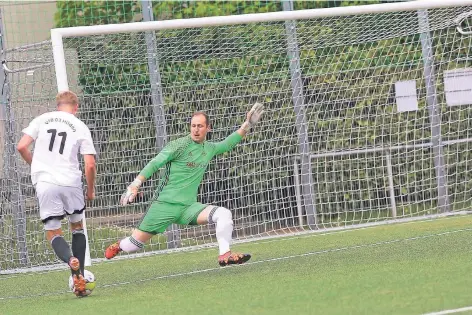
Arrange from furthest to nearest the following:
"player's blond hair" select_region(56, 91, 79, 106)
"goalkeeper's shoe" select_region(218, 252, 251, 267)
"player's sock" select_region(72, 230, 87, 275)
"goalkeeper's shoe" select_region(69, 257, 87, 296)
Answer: "goalkeeper's shoe" select_region(218, 252, 251, 267) < "player's blond hair" select_region(56, 91, 79, 106) < "player's sock" select_region(72, 230, 87, 275) < "goalkeeper's shoe" select_region(69, 257, 87, 296)

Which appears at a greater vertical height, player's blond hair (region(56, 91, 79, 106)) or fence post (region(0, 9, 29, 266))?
player's blond hair (region(56, 91, 79, 106))

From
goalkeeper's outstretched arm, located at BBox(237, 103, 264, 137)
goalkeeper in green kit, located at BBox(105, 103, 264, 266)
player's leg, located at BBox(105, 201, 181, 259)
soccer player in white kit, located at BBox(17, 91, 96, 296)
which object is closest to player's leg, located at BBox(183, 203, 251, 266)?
goalkeeper in green kit, located at BBox(105, 103, 264, 266)

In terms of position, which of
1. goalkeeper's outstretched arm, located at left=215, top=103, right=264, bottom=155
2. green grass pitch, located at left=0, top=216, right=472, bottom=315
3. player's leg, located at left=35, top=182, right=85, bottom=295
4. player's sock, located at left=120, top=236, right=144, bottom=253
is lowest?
green grass pitch, located at left=0, top=216, right=472, bottom=315

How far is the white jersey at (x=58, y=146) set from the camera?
31.7 feet

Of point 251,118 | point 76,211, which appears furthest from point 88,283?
point 251,118

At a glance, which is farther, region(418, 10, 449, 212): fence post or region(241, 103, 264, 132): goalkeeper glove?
region(418, 10, 449, 212): fence post

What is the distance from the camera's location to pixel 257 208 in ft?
48.6

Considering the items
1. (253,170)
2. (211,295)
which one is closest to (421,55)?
(253,170)

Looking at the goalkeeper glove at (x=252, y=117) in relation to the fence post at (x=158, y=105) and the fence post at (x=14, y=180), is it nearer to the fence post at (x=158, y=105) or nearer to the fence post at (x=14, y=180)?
the fence post at (x=158, y=105)

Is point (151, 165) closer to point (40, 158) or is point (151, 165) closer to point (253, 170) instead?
point (40, 158)

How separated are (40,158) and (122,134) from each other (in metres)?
4.58

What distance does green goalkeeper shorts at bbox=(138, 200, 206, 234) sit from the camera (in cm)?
1083

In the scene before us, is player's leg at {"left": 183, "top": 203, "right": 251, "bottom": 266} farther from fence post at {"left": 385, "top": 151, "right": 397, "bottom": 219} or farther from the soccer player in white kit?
fence post at {"left": 385, "top": 151, "right": 397, "bottom": 219}

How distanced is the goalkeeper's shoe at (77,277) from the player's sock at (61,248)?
15cm
